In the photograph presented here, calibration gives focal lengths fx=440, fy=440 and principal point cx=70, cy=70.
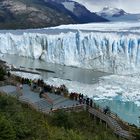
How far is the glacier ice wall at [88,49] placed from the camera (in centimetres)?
3366

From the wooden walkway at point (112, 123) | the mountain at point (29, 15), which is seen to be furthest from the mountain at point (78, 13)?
the wooden walkway at point (112, 123)

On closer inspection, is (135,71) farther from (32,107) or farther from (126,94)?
(32,107)

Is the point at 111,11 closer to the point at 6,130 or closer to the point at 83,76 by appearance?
the point at 83,76

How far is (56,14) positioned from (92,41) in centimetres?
8767

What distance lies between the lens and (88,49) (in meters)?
36.3

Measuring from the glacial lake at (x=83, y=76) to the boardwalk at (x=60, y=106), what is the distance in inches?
125

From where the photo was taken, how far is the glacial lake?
22000 mm

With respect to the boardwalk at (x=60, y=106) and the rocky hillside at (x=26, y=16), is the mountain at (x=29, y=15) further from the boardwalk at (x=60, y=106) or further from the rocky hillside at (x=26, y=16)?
the boardwalk at (x=60, y=106)

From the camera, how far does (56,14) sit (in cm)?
12281

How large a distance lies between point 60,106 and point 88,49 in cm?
→ 1932

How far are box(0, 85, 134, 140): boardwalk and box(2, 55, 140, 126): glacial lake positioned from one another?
318cm

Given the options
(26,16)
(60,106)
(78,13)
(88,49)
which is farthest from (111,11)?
(60,106)

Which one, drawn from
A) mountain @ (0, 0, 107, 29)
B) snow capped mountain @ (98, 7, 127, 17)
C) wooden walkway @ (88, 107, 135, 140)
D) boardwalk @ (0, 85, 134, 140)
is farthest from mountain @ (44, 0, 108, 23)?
wooden walkway @ (88, 107, 135, 140)

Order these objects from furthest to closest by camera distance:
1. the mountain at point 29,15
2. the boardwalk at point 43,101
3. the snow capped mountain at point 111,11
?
the snow capped mountain at point 111,11, the mountain at point 29,15, the boardwalk at point 43,101
